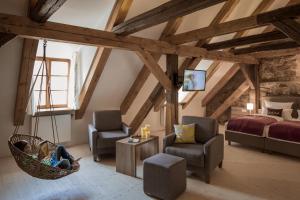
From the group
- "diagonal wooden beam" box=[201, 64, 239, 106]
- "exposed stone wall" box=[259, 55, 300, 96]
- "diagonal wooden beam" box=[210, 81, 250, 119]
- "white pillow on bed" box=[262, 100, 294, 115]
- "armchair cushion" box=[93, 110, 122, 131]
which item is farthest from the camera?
"diagonal wooden beam" box=[210, 81, 250, 119]

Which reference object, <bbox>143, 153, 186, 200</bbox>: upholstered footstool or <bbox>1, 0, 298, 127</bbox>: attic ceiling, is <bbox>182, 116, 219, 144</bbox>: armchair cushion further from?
<bbox>1, 0, 298, 127</bbox>: attic ceiling

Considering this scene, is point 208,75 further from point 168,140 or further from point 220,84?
point 168,140

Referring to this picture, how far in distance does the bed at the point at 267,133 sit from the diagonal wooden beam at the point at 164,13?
3.18m

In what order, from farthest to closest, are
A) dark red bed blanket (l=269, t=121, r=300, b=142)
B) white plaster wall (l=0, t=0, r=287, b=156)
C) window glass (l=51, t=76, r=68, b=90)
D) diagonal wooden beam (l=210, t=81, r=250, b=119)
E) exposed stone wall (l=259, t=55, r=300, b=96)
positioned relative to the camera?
diagonal wooden beam (l=210, t=81, r=250, b=119) → exposed stone wall (l=259, t=55, r=300, b=96) → window glass (l=51, t=76, r=68, b=90) → dark red bed blanket (l=269, t=121, r=300, b=142) → white plaster wall (l=0, t=0, r=287, b=156)

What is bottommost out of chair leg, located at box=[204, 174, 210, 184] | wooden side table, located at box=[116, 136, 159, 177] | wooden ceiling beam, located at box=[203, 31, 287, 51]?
chair leg, located at box=[204, 174, 210, 184]

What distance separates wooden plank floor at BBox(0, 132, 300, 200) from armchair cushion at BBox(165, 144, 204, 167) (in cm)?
31

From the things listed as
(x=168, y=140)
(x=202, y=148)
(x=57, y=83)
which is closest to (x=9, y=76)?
(x=57, y=83)

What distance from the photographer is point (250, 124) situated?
16.2 feet

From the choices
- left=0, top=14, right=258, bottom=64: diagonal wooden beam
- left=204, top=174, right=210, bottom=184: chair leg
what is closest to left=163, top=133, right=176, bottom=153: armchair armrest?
left=204, top=174, right=210, bottom=184: chair leg

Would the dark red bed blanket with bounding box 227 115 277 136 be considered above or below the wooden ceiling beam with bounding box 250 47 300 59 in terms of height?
below

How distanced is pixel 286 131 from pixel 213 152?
200 cm

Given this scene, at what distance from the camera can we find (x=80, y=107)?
4922 mm

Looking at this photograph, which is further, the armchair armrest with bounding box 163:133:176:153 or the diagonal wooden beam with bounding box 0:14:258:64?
the armchair armrest with bounding box 163:133:176:153

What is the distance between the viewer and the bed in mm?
Result: 4316
